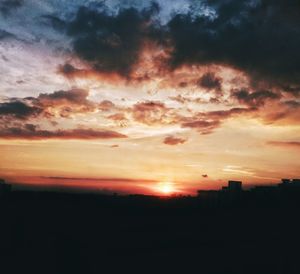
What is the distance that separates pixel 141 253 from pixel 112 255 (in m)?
1.40

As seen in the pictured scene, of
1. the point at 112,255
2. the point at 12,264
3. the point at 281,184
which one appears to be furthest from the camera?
the point at 281,184

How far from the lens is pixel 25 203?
20.3 meters

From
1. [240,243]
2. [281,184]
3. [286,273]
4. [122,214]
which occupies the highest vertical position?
[281,184]

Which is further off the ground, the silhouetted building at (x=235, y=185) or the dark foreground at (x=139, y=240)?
the silhouetted building at (x=235, y=185)

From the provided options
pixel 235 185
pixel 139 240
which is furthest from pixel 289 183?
pixel 139 240

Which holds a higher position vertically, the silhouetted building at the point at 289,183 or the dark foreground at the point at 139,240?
the silhouetted building at the point at 289,183

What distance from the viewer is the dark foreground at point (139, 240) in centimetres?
1508

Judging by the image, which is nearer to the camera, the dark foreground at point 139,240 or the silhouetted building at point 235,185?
the dark foreground at point 139,240

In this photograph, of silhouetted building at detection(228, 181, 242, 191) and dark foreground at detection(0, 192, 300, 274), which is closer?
dark foreground at detection(0, 192, 300, 274)

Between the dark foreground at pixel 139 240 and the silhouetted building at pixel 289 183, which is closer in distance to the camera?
the dark foreground at pixel 139 240

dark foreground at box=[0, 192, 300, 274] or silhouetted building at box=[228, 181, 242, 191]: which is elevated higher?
silhouetted building at box=[228, 181, 242, 191]

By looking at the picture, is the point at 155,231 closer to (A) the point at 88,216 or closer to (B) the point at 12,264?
(A) the point at 88,216

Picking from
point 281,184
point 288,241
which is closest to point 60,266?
point 288,241

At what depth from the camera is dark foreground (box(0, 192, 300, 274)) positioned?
15.1 metres
